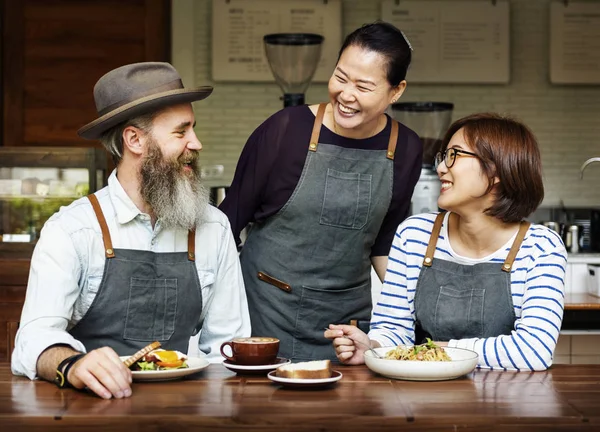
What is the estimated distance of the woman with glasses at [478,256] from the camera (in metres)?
2.57

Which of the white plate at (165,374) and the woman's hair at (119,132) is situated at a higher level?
the woman's hair at (119,132)

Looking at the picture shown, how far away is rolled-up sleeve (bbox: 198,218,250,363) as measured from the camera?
2.71 m

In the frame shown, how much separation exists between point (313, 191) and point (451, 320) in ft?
2.48

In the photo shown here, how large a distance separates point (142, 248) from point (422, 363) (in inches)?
35.7

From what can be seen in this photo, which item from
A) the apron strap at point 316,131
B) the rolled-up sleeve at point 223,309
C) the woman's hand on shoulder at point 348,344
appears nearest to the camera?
the woman's hand on shoulder at point 348,344

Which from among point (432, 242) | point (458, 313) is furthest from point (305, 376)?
point (432, 242)

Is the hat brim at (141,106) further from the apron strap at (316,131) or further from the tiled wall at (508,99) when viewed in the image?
the tiled wall at (508,99)

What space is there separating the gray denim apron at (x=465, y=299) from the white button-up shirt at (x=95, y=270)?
1.89 ft

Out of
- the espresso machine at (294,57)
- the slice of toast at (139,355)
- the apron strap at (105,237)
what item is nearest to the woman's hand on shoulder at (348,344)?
the slice of toast at (139,355)

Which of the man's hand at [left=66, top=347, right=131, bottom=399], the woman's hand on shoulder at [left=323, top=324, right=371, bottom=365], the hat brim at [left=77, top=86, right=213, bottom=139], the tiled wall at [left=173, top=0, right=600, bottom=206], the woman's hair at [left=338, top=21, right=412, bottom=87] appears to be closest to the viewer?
the man's hand at [left=66, top=347, right=131, bottom=399]

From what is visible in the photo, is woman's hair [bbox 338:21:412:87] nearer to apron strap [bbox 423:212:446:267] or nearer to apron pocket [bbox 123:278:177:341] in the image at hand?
apron strap [bbox 423:212:446:267]

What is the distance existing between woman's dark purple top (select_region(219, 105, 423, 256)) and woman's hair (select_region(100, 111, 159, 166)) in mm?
592

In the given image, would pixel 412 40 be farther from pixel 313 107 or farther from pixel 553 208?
pixel 313 107

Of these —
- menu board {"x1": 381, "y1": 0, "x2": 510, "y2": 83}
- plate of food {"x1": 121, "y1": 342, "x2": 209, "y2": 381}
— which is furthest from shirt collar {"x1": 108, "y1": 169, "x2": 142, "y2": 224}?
menu board {"x1": 381, "y1": 0, "x2": 510, "y2": 83}
